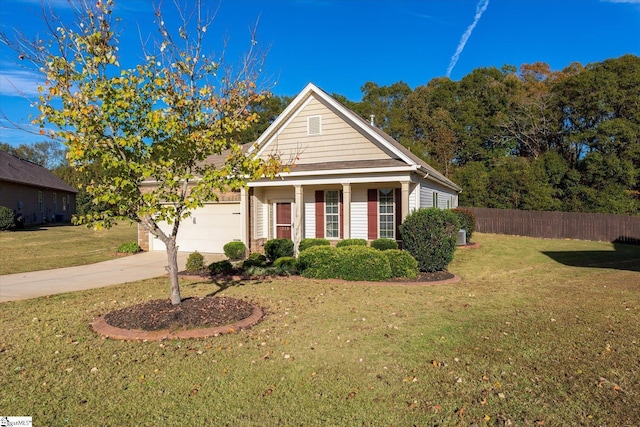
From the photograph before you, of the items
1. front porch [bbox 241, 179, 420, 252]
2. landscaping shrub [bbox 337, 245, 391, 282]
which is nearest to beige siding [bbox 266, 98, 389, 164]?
front porch [bbox 241, 179, 420, 252]

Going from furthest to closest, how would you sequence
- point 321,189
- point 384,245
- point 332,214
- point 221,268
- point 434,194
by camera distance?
point 434,194 < point 321,189 < point 332,214 < point 384,245 < point 221,268

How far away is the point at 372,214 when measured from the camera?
15.0 m

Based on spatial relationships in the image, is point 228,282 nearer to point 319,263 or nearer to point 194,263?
point 194,263

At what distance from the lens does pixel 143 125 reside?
5.95m

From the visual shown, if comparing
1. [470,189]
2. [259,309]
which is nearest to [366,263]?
[259,309]

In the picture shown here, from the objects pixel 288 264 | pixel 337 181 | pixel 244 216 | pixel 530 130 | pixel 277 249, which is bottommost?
pixel 288 264

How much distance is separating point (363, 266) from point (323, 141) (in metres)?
6.42

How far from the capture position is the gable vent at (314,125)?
15.0 metres

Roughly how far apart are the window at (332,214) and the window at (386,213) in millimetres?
1675

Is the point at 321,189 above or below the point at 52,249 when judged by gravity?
above

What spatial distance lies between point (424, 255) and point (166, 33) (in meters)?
7.89

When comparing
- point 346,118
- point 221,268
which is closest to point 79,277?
point 221,268

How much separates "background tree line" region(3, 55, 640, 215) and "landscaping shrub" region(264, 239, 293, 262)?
9066mm

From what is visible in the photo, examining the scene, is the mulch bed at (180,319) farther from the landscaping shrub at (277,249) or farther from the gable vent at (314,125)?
the gable vent at (314,125)
